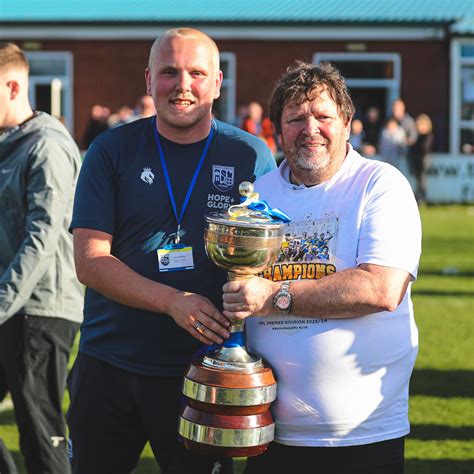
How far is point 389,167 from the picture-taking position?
3.51 metres

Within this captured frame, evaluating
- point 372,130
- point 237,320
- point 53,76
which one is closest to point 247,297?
point 237,320

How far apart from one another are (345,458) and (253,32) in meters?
23.6

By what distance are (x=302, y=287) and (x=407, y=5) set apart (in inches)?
979

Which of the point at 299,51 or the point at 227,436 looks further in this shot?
the point at 299,51

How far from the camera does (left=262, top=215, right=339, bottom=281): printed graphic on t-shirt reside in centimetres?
340

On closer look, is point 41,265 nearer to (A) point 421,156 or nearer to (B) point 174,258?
(B) point 174,258

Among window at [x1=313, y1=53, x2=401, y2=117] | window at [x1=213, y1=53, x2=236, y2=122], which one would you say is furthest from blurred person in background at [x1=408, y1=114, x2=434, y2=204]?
window at [x1=213, y1=53, x2=236, y2=122]

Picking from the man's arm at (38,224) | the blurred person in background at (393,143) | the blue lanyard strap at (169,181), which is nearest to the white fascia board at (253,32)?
the blurred person in background at (393,143)

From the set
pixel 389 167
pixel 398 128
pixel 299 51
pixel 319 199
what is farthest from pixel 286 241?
pixel 299 51

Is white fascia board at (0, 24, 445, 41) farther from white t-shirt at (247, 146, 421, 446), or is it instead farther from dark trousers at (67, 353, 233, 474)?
white t-shirt at (247, 146, 421, 446)

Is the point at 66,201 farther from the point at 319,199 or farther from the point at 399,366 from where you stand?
the point at 399,366

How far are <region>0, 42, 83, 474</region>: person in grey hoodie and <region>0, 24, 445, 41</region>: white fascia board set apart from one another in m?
21.6

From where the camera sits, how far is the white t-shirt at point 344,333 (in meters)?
3.36

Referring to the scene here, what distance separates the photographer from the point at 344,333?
11.0 feet
